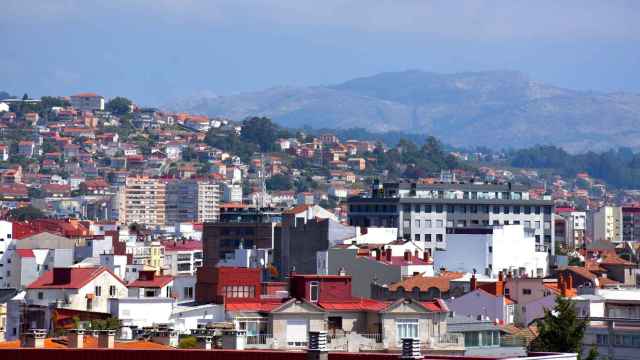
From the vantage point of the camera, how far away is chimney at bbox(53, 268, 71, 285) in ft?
286

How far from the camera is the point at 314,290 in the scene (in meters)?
56.5

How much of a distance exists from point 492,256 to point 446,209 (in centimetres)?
4866

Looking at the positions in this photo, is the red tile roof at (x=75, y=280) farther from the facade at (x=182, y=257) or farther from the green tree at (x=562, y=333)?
the facade at (x=182, y=257)

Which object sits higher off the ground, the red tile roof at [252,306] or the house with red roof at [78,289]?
the house with red roof at [78,289]

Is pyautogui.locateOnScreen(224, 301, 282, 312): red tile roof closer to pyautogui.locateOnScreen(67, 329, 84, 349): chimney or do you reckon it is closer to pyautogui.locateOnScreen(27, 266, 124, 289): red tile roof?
pyautogui.locateOnScreen(67, 329, 84, 349): chimney

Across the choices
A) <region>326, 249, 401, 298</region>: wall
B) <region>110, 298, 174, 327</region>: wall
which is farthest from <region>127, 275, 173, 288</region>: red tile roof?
<region>110, 298, 174, 327</region>: wall

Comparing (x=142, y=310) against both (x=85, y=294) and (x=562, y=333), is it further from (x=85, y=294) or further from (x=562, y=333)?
(x=562, y=333)

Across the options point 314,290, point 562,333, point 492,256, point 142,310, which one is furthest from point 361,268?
point 562,333

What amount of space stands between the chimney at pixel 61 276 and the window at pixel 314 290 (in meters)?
31.4

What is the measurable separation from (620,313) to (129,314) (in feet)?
50.9

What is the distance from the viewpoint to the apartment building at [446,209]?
510 ft

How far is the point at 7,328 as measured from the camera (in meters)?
69.0

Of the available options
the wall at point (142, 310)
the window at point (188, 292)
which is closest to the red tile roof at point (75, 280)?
the window at point (188, 292)

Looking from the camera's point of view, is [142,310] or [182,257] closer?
[142,310]
